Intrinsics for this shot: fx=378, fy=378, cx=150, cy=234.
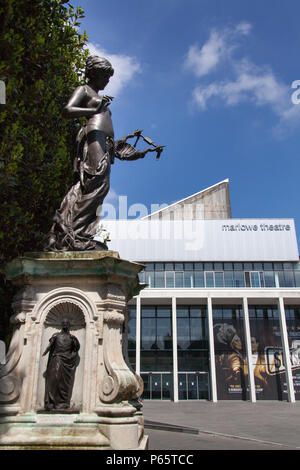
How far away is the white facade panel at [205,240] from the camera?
37844 mm

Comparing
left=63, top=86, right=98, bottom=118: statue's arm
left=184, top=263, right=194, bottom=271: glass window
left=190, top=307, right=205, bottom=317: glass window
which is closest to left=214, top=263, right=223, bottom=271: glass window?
left=184, top=263, right=194, bottom=271: glass window

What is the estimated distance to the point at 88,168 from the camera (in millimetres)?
5449

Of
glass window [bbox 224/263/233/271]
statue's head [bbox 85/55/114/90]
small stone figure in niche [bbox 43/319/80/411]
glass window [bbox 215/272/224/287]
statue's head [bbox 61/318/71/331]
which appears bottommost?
small stone figure in niche [bbox 43/319/80/411]

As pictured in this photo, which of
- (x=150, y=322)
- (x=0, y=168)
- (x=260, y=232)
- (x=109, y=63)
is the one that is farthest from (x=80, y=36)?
(x=260, y=232)

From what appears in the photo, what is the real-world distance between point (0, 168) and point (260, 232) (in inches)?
1425

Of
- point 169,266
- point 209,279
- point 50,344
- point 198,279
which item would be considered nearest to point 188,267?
point 198,279

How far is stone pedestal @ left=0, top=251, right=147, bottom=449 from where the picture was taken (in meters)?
3.96

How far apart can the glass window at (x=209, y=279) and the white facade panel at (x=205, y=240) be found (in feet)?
4.77

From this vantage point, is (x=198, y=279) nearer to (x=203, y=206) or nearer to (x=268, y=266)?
(x=268, y=266)

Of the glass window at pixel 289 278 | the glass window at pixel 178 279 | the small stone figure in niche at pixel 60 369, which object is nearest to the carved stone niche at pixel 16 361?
the small stone figure in niche at pixel 60 369

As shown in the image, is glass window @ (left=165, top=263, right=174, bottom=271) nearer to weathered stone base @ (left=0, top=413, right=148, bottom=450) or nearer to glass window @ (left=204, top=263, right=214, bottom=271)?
glass window @ (left=204, top=263, right=214, bottom=271)

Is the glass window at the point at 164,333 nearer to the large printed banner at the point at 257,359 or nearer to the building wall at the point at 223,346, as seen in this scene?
the building wall at the point at 223,346

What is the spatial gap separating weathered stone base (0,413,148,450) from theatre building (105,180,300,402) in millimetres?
30649

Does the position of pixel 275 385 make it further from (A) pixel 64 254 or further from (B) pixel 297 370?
(A) pixel 64 254
